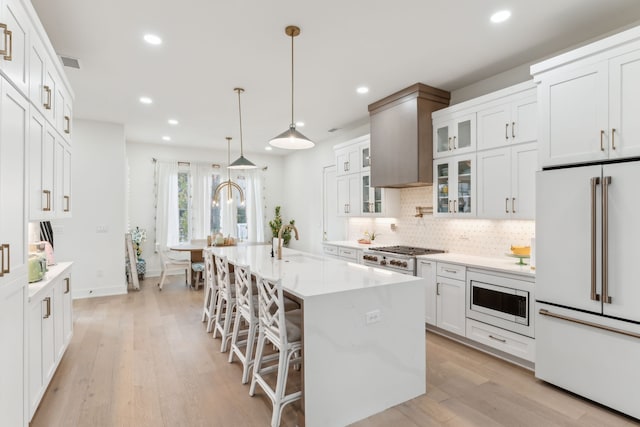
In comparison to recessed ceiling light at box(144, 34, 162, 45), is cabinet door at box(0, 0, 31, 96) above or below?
below

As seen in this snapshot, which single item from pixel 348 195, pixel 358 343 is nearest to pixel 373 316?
pixel 358 343

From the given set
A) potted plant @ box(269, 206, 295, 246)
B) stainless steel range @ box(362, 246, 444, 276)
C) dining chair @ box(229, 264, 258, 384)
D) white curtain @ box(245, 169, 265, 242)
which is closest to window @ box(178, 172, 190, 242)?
white curtain @ box(245, 169, 265, 242)

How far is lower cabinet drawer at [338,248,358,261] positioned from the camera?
16.1 feet

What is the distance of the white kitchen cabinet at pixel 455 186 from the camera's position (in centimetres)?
360

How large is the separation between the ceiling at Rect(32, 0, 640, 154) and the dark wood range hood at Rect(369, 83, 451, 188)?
152 mm

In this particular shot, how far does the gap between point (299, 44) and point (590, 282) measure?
3.04 metres

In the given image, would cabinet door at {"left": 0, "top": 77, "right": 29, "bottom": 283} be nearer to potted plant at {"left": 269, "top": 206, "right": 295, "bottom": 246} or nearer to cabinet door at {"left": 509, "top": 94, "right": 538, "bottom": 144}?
cabinet door at {"left": 509, "top": 94, "right": 538, "bottom": 144}

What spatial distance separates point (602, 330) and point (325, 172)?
16.9ft

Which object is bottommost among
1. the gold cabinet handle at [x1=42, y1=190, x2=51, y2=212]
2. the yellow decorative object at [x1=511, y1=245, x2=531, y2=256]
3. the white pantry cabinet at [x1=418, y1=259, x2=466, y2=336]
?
the white pantry cabinet at [x1=418, y1=259, x2=466, y2=336]

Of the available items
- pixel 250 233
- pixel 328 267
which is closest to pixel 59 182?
pixel 328 267

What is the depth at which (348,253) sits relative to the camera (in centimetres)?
505

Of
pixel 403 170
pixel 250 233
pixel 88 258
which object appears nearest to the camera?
pixel 403 170

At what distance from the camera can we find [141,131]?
610 cm

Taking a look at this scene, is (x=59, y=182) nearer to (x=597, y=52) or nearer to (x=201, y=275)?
(x=201, y=275)
